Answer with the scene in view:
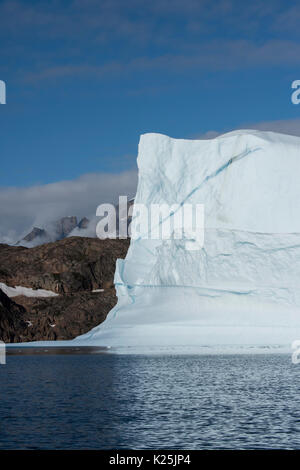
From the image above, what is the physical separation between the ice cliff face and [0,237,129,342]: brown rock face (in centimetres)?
4198

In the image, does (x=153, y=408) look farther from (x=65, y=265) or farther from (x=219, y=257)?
(x=65, y=265)

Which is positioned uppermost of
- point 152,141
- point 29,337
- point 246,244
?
point 152,141

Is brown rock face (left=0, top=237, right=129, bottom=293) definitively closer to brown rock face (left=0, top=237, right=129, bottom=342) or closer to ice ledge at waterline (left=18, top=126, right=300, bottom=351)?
brown rock face (left=0, top=237, right=129, bottom=342)

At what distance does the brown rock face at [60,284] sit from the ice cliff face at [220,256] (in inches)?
1653

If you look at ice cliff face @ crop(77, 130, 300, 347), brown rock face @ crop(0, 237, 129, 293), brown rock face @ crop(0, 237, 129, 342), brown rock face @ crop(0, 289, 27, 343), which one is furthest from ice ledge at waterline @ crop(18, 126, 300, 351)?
brown rock face @ crop(0, 237, 129, 293)

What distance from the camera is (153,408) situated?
17719 millimetres

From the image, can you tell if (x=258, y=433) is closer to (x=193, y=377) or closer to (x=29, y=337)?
(x=193, y=377)

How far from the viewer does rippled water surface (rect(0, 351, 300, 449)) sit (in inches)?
535

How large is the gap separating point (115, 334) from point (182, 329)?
12.7 ft

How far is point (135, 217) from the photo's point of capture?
41.7 meters

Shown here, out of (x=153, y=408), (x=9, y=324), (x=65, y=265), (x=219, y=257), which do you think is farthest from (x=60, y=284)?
(x=153, y=408)

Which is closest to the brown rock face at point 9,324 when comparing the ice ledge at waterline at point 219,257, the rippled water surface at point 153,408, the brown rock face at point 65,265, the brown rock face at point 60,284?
the brown rock face at point 60,284
